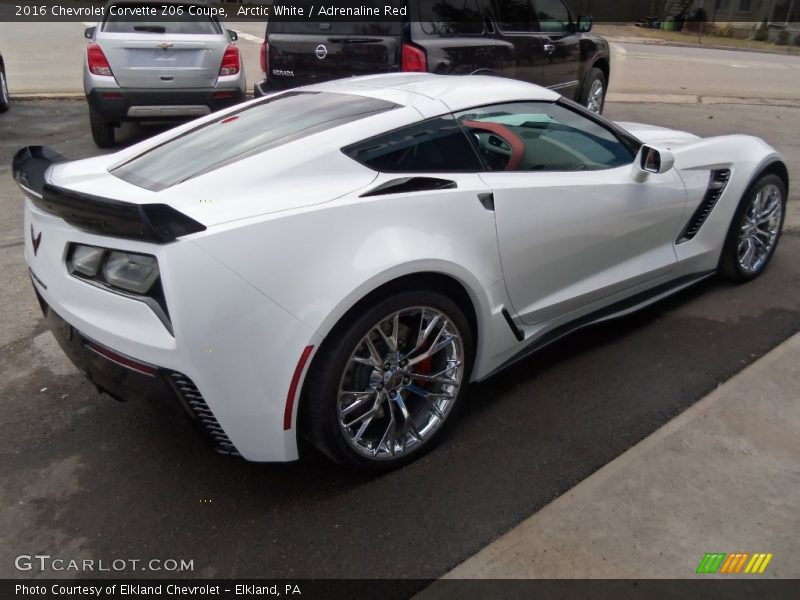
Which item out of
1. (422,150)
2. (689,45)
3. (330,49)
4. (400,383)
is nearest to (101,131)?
(330,49)

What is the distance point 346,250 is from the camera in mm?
2525

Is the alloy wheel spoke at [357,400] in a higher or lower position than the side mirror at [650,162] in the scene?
lower

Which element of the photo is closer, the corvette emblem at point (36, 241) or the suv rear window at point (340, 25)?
the corvette emblem at point (36, 241)

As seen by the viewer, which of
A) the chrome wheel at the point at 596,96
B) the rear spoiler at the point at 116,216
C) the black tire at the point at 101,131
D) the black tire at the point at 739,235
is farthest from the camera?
the chrome wheel at the point at 596,96

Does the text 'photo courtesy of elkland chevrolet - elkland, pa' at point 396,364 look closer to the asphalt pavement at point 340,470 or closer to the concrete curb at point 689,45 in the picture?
the asphalt pavement at point 340,470

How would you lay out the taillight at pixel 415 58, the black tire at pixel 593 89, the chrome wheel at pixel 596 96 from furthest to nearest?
1. the chrome wheel at pixel 596 96
2. the black tire at pixel 593 89
3. the taillight at pixel 415 58

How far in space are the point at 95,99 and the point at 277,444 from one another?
660cm

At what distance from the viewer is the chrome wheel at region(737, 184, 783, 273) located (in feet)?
14.9

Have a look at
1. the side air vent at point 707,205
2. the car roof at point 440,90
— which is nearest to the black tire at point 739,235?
the side air vent at point 707,205

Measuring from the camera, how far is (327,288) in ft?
8.03

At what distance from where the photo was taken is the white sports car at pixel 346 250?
2355 mm

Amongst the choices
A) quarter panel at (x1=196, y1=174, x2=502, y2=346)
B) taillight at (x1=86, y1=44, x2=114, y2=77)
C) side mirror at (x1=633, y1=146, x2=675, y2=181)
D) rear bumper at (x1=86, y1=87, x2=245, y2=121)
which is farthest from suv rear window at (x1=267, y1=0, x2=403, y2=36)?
quarter panel at (x1=196, y1=174, x2=502, y2=346)

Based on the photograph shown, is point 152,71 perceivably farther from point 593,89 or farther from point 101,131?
point 593,89

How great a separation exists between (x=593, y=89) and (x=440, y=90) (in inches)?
274
